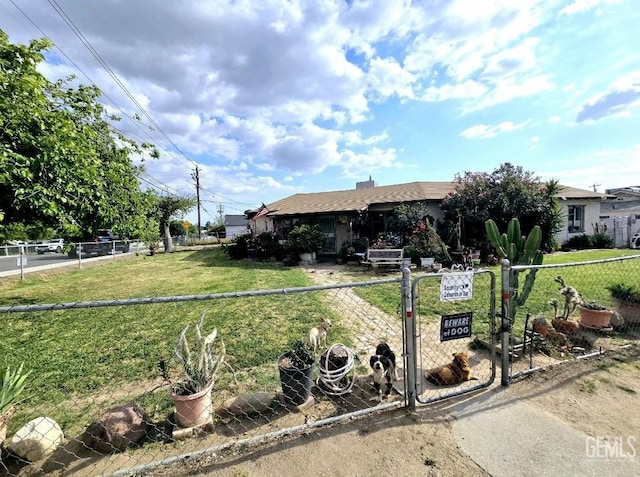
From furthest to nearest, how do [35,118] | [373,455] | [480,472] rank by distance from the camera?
1. [35,118]
2. [373,455]
3. [480,472]

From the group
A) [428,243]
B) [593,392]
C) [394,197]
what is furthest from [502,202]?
[593,392]

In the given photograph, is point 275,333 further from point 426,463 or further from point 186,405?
point 426,463

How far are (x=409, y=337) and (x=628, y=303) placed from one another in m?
4.93

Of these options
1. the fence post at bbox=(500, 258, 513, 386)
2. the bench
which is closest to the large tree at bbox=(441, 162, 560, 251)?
the bench

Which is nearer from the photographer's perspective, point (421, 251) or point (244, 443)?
point (244, 443)

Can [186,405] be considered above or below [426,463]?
above

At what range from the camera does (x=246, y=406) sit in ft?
9.87

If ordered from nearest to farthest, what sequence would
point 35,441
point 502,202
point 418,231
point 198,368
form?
point 35,441
point 198,368
point 418,231
point 502,202

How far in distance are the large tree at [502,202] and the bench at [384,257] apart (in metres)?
4.06

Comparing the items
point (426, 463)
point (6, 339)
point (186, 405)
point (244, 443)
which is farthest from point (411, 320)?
point (6, 339)

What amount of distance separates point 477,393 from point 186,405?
303 centimetres

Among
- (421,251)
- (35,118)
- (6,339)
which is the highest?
(35,118)

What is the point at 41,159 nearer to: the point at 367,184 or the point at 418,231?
the point at 418,231

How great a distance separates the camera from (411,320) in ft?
9.40
